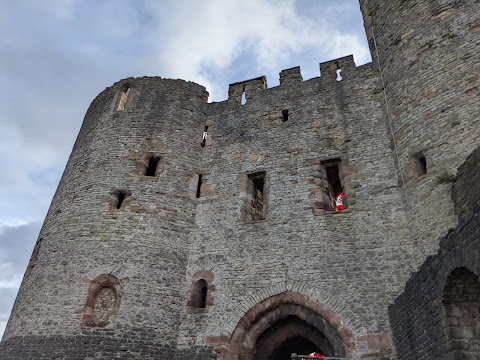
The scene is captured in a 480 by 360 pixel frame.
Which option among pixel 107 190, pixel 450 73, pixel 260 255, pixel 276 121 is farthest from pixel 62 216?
pixel 450 73

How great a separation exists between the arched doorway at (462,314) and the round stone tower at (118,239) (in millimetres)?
5738

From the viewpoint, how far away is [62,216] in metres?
10.9

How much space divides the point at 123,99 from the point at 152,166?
307 cm

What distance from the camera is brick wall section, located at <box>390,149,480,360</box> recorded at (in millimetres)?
5066

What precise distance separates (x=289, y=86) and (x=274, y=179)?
349 cm

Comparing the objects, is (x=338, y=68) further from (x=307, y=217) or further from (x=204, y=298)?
(x=204, y=298)

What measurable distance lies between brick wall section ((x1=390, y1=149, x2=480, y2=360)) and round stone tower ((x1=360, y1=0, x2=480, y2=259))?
2.73 feet

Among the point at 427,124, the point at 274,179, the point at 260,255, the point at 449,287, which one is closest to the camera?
the point at 449,287

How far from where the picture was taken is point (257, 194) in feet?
37.1

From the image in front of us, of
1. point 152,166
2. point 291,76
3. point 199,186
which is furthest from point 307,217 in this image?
point 291,76

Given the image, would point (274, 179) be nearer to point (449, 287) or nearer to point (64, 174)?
point (449, 287)

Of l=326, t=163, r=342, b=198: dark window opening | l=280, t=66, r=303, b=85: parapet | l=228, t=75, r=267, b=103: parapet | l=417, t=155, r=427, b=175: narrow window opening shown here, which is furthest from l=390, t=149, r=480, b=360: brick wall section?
l=228, t=75, r=267, b=103: parapet

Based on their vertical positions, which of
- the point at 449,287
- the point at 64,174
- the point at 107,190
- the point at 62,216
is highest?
the point at 64,174

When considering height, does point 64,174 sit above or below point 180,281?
above
